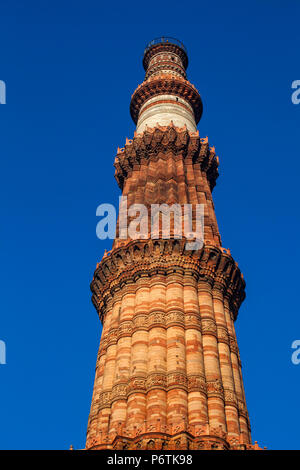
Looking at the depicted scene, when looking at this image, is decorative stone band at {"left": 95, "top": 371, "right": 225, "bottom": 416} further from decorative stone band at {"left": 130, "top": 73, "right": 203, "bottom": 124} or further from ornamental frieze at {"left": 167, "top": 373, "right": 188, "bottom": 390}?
decorative stone band at {"left": 130, "top": 73, "right": 203, "bottom": 124}

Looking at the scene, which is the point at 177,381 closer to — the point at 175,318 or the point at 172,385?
the point at 172,385

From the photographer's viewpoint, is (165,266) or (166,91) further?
(166,91)

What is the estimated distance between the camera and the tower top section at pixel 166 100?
107 ft

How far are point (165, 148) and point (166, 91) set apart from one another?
7503mm

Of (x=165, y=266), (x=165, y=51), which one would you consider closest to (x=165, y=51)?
(x=165, y=51)

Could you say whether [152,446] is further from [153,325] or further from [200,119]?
[200,119]

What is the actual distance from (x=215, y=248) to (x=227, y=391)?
6506mm

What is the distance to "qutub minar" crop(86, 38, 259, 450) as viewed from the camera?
17.0 metres

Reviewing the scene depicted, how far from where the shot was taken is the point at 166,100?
111 feet

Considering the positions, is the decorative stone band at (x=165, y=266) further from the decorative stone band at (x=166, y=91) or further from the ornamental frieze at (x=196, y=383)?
the decorative stone band at (x=166, y=91)

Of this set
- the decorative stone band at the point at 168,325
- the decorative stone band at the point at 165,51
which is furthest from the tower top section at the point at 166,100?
the decorative stone band at the point at 168,325

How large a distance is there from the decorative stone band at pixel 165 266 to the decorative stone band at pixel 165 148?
7.59m

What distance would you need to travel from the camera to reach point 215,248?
22.8m

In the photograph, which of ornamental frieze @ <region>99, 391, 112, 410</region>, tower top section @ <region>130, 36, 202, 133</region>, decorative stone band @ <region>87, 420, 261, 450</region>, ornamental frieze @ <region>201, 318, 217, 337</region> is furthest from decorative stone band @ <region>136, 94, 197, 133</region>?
decorative stone band @ <region>87, 420, 261, 450</region>
